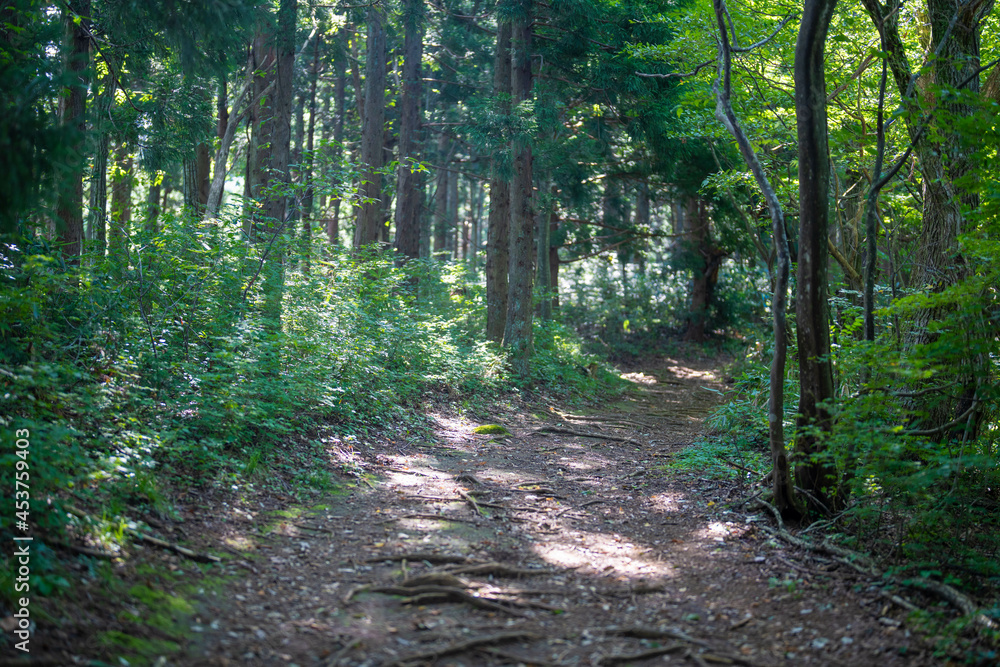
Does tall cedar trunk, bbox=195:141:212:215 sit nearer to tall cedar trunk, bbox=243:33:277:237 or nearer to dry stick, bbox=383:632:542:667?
tall cedar trunk, bbox=243:33:277:237

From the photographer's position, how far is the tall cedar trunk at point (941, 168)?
6113 millimetres

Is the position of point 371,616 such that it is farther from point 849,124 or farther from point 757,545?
point 849,124

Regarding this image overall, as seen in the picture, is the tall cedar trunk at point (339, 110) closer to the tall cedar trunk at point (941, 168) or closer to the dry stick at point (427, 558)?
the tall cedar trunk at point (941, 168)

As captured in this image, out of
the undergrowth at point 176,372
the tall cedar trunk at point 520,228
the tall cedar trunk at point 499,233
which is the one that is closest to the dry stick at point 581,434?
the undergrowth at point 176,372

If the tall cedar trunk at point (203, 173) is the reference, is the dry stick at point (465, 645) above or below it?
below

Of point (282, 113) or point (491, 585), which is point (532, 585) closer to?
point (491, 585)

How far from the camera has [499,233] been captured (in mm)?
13758

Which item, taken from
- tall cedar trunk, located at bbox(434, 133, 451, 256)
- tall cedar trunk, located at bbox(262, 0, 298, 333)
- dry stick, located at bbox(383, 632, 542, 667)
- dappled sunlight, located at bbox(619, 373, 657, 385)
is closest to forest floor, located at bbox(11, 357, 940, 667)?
dry stick, located at bbox(383, 632, 542, 667)

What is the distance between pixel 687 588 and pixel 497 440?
4.85 meters

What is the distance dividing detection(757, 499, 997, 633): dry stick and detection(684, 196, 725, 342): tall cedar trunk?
14.7m

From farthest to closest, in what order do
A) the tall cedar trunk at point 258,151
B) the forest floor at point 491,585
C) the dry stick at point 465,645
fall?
the tall cedar trunk at point 258,151, the forest floor at point 491,585, the dry stick at point 465,645

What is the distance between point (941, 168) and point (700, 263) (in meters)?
13.2

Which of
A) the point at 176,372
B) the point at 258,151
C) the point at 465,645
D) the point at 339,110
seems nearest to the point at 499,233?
the point at 258,151

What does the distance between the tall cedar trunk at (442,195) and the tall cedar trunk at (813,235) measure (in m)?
14.3
